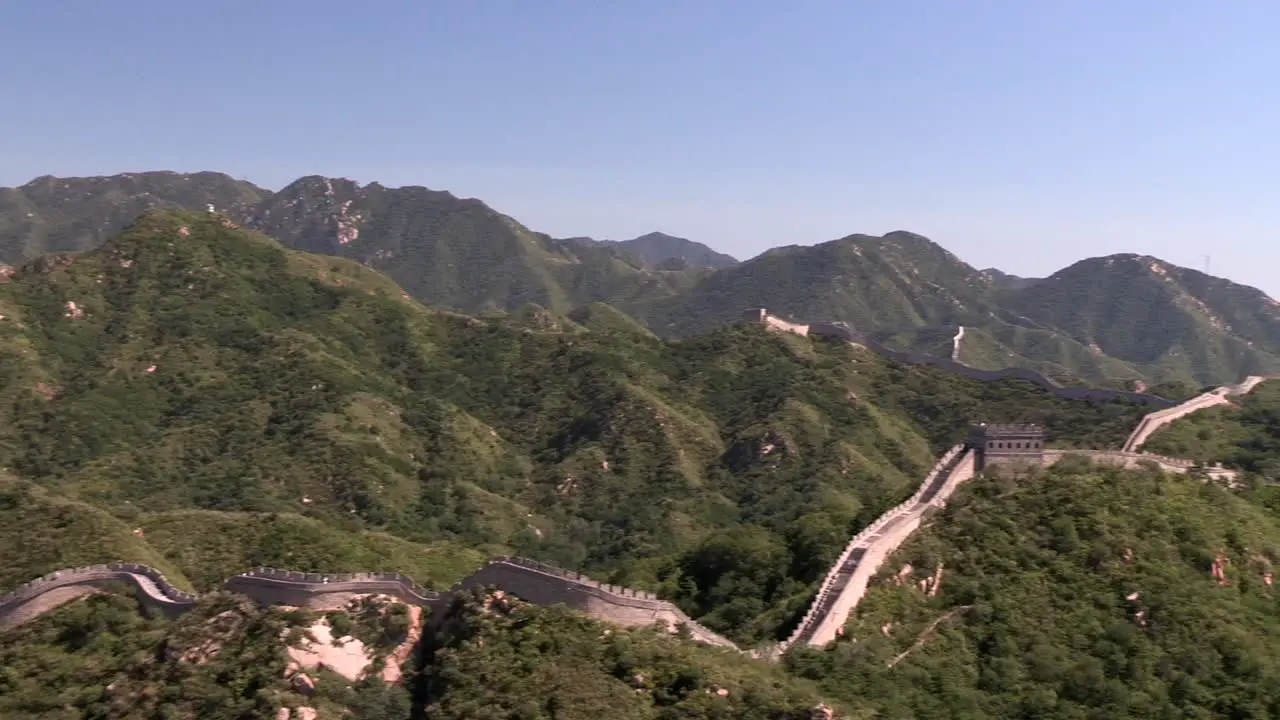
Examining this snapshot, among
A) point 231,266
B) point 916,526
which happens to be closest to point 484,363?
point 231,266

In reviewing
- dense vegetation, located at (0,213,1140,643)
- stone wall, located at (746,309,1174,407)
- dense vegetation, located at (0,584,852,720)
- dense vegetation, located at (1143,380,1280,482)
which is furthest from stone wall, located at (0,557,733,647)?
stone wall, located at (746,309,1174,407)

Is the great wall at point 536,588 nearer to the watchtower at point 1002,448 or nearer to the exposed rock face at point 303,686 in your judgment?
the watchtower at point 1002,448

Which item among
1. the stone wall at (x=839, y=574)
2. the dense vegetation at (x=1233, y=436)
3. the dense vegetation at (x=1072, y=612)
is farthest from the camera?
the dense vegetation at (x=1233, y=436)

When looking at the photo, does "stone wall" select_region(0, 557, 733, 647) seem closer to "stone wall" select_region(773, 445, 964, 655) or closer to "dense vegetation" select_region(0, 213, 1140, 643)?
"stone wall" select_region(773, 445, 964, 655)

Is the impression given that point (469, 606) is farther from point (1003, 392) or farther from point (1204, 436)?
point (1003, 392)

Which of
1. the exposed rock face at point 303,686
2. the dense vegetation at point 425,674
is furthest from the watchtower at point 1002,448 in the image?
the exposed rock face at point 303,686

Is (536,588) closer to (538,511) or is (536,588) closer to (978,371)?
(538,511)
